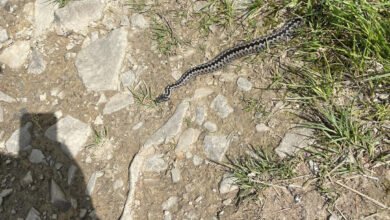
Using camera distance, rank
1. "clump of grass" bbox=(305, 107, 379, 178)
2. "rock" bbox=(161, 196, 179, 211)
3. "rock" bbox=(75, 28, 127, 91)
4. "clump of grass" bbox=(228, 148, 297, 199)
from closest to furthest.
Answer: "clump of grass" bbox=(305, 107, 379, 178), "clump of grass" bbox=(228, 148, 297, 199), "rock" bbox=(161, 196, 179, 211), "rock" bbox=(75, 28, 127, 91)

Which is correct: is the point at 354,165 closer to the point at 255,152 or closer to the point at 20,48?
the point at 255,152

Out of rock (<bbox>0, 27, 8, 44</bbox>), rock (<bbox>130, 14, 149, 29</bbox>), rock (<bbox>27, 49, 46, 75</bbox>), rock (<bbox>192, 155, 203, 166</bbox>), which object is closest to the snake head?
rock (<bbox>192, 155, 203, 166</bbox>)

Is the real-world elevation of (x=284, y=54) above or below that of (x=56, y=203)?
above

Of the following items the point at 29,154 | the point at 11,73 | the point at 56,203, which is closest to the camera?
the point at 56,203

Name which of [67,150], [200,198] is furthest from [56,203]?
[200,198]

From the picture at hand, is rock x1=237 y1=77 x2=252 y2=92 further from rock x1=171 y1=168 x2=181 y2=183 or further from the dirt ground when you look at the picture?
rock x1=171 y1=168 x2=181 y2=183

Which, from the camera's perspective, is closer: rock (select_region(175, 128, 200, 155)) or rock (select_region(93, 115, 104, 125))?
rock (select_region(175, 128, 200, 155))

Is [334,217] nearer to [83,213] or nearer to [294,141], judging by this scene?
[294,141]

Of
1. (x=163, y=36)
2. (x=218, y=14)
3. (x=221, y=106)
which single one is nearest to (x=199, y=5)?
(x=218, y=14)
